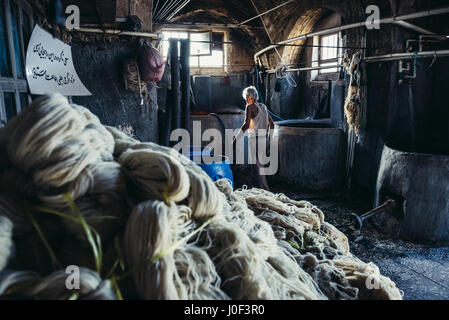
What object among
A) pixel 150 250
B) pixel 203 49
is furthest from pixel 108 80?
pixel 203 49

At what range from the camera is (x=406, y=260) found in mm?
4621

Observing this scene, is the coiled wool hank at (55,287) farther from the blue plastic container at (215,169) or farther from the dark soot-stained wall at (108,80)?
the dark soot-stained wall at (108,80)

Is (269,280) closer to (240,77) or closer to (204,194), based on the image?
(204,194)

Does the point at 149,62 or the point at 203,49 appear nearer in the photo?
the point at 149,62

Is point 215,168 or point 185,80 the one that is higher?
point 185,80

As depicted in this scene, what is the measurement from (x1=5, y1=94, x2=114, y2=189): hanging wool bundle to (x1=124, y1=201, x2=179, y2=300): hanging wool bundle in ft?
1.01

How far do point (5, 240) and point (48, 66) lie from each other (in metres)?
2.90

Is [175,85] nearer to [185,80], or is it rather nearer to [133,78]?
[185,80]

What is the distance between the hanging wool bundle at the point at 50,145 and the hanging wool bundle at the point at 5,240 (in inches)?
6.9

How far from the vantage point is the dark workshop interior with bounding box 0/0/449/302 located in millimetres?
1266

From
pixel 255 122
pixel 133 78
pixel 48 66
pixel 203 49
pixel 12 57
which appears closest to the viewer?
pixel 12 57

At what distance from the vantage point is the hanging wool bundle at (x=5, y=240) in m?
1.14

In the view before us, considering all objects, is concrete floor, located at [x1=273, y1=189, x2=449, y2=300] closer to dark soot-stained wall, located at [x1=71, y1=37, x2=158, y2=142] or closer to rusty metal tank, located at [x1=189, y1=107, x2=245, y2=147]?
dark soot-stained wall, located at [x1=71, y1=37, x2=158, y2=142]
